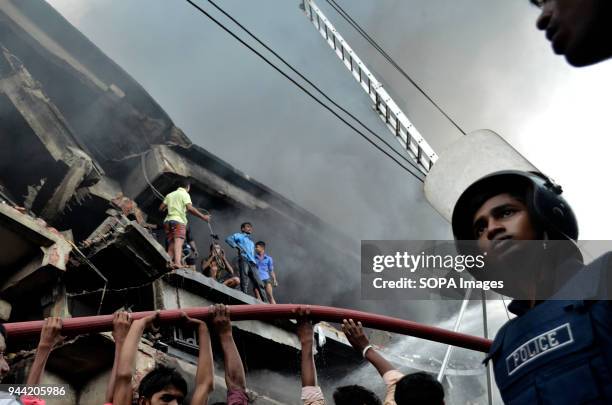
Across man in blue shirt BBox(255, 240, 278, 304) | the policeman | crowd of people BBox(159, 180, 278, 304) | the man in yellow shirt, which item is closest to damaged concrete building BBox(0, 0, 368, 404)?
the man in yellow shirt

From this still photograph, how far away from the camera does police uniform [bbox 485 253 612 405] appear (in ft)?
5.13

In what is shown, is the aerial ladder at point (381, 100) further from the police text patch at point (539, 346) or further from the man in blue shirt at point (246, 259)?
the police text patch at point (539, 346)

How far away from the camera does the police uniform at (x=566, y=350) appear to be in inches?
61.6

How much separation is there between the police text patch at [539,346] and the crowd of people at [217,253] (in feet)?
31.2

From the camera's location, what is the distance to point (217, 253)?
1312 centimetres

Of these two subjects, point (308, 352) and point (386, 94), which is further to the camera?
point (386, 94)

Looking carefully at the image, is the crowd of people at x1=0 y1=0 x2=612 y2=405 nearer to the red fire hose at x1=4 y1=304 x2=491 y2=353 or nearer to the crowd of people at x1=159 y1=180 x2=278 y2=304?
the red fire hose at x1=4 y1=304 x2=491 y2=353

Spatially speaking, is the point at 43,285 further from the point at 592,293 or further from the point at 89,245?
the point at 592,293

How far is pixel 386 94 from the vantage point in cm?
1345

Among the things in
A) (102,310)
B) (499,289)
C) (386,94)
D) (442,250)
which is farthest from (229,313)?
(386,94)

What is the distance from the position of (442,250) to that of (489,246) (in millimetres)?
5330

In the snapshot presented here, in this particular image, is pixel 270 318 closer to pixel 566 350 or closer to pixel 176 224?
pixel 566 350

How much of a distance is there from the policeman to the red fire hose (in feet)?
3.62

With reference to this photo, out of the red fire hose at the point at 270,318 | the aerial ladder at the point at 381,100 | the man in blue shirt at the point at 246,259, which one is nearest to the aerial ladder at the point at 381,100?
the aerial ladder at the point at 381,100
